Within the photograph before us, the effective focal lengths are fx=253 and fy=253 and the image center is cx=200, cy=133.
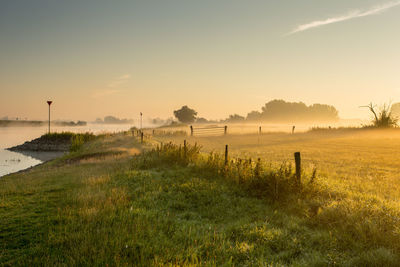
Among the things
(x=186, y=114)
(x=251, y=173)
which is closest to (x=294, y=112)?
(x=186, y=114)

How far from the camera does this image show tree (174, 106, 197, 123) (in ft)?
330

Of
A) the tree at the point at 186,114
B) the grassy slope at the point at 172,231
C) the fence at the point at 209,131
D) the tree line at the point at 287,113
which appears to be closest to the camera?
the grassy slope at the point at 172,231

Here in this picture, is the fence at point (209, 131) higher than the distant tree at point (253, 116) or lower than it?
lower

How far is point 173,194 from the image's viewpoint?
9.52 m

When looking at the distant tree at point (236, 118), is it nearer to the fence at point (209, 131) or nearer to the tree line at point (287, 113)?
the tree line at point (287, 113)

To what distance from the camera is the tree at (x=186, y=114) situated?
330 ft

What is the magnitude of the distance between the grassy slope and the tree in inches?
3596

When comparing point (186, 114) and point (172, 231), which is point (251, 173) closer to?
point (172, 231)

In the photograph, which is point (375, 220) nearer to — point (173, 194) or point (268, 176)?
point (268, 176)

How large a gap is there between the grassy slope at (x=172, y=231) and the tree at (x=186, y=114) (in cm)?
9134

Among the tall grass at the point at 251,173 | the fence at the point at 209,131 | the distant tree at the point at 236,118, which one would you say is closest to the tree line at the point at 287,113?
the distant tree at the point at 236,118

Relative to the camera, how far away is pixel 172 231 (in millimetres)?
6508

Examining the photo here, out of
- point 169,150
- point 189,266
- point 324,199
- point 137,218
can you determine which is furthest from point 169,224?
point 169,150

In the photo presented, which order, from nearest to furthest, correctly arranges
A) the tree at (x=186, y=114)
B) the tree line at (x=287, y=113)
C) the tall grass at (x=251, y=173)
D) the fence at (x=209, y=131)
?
1. the tall grass at (x=251, y=173)
2. the fence at (x=209, y=131)
3. the tree at (x=186, y=114)
4. the tree line at (x=287, y=113)
